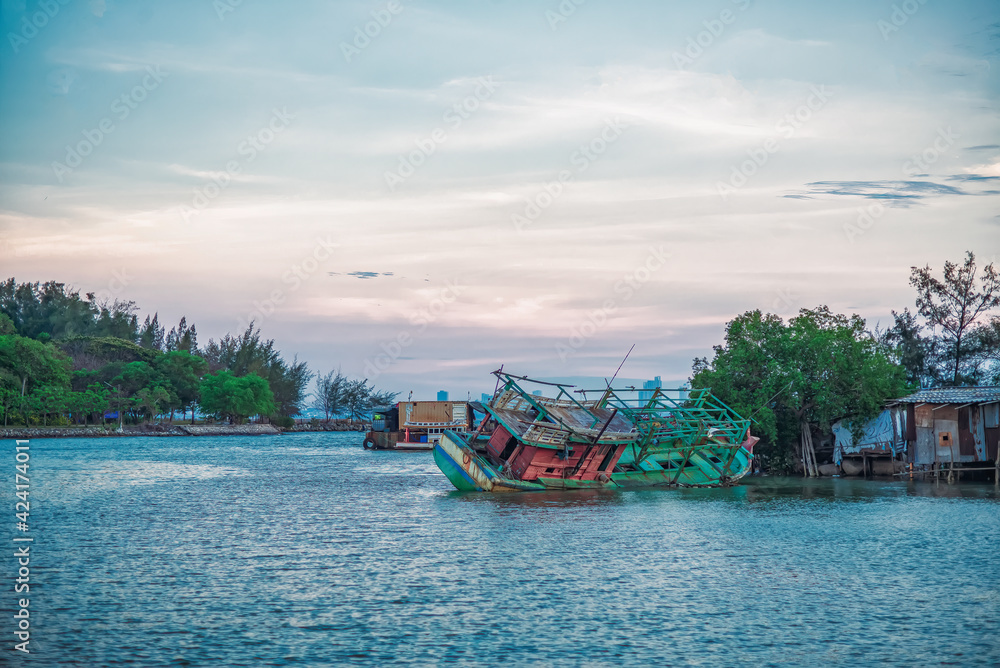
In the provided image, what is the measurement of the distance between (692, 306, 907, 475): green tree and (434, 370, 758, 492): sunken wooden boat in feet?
8.62

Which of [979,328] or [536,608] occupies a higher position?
[979,328]

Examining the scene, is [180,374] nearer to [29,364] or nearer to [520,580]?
[29,364]

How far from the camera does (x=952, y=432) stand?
44250mm

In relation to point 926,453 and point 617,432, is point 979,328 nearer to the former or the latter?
point 926,453

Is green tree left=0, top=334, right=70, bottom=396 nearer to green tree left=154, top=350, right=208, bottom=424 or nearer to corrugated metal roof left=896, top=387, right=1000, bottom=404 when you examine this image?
green tree left=154, top=350, right=208, bottom=424

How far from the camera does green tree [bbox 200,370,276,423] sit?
136 meters

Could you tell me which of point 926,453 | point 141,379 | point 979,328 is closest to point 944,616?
point 926,453

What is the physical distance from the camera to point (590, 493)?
135 ft

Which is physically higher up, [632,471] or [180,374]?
[180,374]

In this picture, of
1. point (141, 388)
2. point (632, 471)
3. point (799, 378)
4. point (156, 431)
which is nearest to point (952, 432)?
point (799, 378)

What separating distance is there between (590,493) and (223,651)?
27204 millimetres

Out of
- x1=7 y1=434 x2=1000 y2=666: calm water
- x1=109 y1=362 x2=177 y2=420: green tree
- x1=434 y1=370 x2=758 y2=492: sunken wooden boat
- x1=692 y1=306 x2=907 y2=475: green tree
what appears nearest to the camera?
x1=7 y1=434 x2=1000 y2=666: calm water

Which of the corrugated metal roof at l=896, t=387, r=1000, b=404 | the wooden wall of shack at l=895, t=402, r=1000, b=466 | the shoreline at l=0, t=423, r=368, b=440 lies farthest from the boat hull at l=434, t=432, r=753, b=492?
the shoreline at l=0, t=423, r=368, b=440

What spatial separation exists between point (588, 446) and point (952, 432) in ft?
61.7
